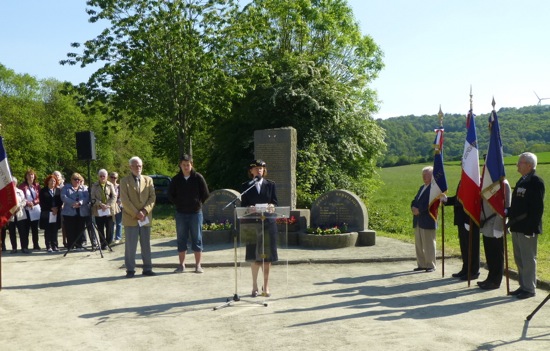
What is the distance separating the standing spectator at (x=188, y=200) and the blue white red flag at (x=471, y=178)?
437cm

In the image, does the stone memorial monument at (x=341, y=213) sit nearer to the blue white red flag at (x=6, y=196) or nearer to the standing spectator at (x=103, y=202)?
the standing spectator at (x=103, y=202)

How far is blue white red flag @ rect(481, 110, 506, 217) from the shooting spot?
9.04m

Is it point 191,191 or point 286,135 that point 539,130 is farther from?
point 191,191

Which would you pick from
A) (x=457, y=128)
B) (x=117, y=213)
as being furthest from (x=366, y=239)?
(x=457, y=128)

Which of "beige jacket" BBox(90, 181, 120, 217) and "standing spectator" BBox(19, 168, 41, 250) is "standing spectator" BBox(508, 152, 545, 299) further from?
"standing spectator" BBox(19, 168, 41, 250)

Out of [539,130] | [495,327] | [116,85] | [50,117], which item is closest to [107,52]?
[116,85]

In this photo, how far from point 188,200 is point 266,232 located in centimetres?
261

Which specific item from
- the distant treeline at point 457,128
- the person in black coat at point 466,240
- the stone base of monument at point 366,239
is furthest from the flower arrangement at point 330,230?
the distant treeline at point 457,128

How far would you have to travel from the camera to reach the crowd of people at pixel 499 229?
840 cm

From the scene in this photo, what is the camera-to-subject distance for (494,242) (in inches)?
366

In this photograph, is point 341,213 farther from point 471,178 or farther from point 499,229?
point 499,229

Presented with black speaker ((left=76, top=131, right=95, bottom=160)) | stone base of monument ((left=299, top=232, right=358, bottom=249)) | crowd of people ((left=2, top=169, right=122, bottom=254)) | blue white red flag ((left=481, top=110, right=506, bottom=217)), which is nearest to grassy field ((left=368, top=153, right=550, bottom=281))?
blue white red flag ((left=481, top=110, right=506, bottom=217))

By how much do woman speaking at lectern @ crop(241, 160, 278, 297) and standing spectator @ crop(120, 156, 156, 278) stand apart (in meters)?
2.52

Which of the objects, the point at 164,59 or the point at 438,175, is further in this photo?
the point at 164,59
